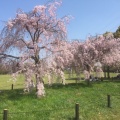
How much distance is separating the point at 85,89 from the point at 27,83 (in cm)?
910

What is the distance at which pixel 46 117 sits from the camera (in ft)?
67.3

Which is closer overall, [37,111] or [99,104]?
[37,111]

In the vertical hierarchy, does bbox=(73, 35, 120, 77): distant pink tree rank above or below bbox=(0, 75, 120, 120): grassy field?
above

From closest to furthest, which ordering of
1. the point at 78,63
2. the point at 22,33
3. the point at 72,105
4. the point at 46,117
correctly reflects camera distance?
the point at 46,117 < the point at 72,105 < the point at 22,33 < the point at 78,63

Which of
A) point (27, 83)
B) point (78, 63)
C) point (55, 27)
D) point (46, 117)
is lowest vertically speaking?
point (46, 117)

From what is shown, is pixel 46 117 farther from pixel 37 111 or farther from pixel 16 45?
pixel 16 45

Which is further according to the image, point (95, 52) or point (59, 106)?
point (95, 52)

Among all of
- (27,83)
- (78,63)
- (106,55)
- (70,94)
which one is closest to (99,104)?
(70,94)

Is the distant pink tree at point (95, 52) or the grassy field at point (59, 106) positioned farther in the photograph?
the distant pink tree at point (95, 52)

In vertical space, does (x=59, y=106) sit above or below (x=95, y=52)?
below

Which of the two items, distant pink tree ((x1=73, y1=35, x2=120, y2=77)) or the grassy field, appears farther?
distant pink tree ((x1=73, y1=35, x2=120, y2=77))

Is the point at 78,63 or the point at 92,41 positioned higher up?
the point at 92,41

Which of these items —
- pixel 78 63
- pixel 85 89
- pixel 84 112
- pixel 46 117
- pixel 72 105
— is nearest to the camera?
pixel 46 117

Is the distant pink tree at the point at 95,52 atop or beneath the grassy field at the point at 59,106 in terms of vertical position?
atop
